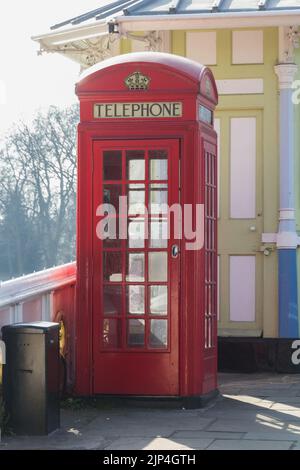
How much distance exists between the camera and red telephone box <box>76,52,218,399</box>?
8.54m

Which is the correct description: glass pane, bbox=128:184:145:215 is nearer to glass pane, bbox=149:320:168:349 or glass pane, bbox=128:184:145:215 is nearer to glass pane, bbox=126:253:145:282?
glass pane, bbox=126:253:145:282

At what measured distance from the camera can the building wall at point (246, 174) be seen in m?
11.2

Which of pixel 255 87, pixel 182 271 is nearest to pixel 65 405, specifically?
pixel 182 271

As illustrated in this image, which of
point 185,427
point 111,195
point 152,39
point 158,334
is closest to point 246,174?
point 152,39

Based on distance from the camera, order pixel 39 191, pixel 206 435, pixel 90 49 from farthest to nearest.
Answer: pixel 39 191 < pixel 90 49 < pixel 206 435

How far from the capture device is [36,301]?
29.0ft

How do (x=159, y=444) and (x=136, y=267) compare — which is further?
(x=136, y=267)

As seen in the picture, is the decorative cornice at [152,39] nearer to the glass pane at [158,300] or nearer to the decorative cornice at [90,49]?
the decorative cornice at [90,49]

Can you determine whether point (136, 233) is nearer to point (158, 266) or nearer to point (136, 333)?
point (158, 266)

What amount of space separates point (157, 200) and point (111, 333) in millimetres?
1123

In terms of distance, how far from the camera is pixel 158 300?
8.59 meters

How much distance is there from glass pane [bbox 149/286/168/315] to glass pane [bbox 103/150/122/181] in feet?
3.06
